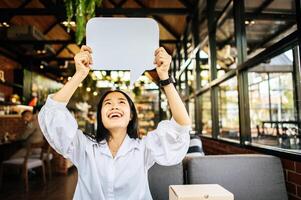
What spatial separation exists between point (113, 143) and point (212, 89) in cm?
325

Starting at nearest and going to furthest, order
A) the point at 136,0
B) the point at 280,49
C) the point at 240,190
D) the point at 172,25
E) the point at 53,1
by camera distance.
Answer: the point at 240,190, the point at 280,49, the point at 53,1, the point at 136,0, the point at 172,25

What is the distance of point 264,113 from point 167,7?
11.1 ft

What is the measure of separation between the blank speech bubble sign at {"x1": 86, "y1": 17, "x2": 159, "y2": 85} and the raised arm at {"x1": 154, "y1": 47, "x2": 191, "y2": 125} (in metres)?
0.04

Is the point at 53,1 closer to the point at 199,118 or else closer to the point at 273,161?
the point at 199,118

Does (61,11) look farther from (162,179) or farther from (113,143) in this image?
(113,143)

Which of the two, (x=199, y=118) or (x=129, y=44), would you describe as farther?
(x=199, y=118)

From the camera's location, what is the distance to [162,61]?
1260mm

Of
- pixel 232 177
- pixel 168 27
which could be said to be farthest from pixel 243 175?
pixel 168 27

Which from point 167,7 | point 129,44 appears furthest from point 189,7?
point 129,44

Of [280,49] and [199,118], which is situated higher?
[280,49]

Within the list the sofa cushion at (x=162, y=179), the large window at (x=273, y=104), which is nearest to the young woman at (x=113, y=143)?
the sofa cushion at (x=162, y=179)

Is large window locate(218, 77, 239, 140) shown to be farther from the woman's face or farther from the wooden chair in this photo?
the wooden chair

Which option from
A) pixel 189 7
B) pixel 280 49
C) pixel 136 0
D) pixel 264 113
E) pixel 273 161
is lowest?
pixel 273 161

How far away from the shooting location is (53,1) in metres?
5.54
